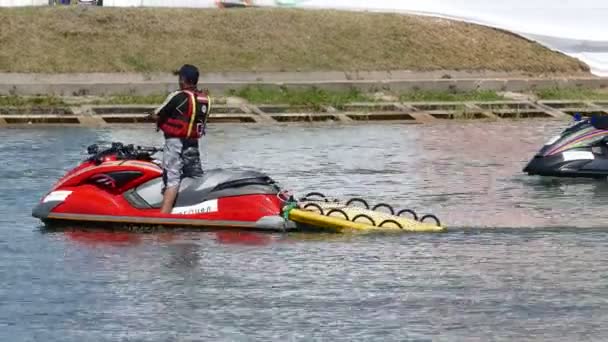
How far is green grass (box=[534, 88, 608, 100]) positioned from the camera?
29812 millimetres

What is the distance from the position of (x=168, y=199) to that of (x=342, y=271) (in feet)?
8.41

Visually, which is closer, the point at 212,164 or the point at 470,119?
the point at 212,164

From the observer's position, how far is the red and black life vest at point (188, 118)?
16.0 metres

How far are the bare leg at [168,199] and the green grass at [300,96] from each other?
12.2 meters

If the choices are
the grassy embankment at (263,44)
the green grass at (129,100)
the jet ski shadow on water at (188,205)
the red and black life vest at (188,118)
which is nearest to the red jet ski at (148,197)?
the jet ski shadow on water at (188,205)

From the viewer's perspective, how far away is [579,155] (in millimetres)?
19906

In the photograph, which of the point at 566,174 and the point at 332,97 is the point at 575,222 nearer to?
the point at 566,174

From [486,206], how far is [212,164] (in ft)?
16.0

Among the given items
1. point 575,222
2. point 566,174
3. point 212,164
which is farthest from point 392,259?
point 212,164

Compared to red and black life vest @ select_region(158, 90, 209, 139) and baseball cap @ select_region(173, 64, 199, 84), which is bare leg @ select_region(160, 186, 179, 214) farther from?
baseball cap @ select_region(173, 64, 199, 84)

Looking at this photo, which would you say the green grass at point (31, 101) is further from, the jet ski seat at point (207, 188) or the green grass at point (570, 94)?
the jet ski seat at point (207, 188)

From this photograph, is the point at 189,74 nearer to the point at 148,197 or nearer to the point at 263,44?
the point at 148,197

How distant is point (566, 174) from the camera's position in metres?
19.9

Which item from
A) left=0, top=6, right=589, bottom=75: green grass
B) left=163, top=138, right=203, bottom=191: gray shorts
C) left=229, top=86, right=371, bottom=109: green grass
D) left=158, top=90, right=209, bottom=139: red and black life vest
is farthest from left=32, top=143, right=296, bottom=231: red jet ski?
left=0, top=6, right=589, bottom=75: green grass
